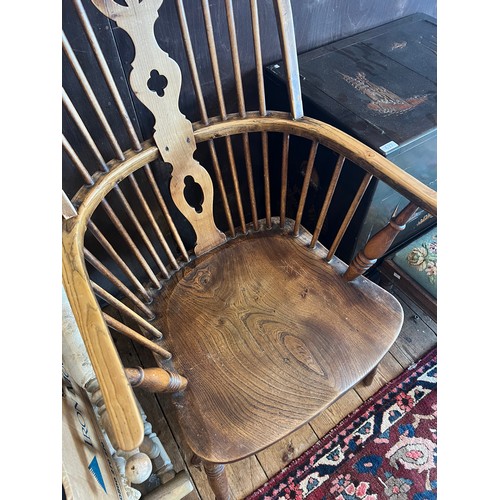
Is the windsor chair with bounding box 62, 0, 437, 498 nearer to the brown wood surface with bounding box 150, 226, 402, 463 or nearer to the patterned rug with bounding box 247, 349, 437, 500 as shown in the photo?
the brown wood surface with bounding box 150, 226, 402, 463

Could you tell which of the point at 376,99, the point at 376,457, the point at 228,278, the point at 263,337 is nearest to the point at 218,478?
the point at 263,337

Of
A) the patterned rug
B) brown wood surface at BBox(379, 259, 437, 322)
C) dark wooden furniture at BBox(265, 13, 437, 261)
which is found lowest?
the patterned rug

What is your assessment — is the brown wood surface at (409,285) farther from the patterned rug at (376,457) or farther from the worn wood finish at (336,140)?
the worn wood finish at (336,140)

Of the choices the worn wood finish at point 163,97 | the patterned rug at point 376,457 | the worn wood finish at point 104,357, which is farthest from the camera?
the patterned rug at point 376,457

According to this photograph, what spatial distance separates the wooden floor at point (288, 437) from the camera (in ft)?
3.46

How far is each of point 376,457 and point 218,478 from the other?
0.53 meters

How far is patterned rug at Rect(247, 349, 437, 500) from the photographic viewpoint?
1030mm

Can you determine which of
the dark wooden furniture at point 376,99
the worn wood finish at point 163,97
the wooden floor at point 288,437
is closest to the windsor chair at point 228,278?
the worn wood finish at point 163,97

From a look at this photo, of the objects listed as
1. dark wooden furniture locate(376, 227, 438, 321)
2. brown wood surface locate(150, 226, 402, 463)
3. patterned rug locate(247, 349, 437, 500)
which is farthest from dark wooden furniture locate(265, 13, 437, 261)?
patterned rug locate(247, 349, 437, 500)

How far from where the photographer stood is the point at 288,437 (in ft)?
3.62

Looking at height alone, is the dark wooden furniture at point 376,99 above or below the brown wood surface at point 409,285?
above

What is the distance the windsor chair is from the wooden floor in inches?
10.7
